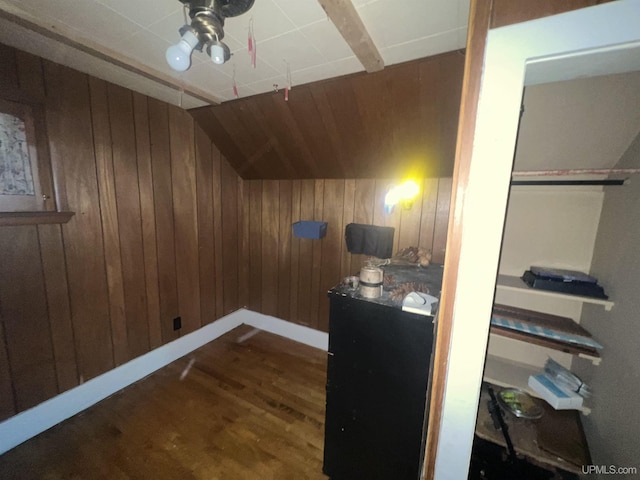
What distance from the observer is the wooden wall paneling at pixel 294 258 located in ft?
7.57

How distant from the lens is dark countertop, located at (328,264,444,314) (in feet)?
3.29

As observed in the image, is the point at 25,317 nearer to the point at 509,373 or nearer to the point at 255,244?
the point at 255,244

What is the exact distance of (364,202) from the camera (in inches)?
79.4

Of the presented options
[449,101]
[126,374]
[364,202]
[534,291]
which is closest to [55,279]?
[126,374]

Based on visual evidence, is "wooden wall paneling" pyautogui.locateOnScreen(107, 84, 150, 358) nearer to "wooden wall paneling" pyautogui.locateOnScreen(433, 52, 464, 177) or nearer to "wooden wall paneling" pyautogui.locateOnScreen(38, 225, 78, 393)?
"wooden wall paneling" pyautogui.locateOnScreen(38, 225, 78, 393)

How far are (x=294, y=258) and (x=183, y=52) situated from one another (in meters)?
1.82

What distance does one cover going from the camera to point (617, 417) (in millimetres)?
973

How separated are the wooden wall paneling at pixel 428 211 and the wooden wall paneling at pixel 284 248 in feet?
3.99

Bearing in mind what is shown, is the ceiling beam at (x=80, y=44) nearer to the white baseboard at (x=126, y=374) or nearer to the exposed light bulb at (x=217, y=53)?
the exposed light bulb at (x=217, y=53)

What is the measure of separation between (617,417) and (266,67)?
2.30 meters

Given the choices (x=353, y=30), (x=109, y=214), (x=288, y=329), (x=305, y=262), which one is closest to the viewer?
(x=353, y=30)

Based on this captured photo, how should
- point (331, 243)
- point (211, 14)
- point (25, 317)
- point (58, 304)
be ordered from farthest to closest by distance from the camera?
1. point (331, 243)
2. point (58, 304)
3. point (25, 317)
4. point (211, 14)

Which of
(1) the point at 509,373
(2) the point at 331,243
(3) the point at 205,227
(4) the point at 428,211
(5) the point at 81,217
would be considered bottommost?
(1) the point at 509,373

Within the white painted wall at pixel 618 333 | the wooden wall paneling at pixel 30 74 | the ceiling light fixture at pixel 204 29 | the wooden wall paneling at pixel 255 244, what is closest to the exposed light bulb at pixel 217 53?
the ceiling light fixture at pixel 204 29
